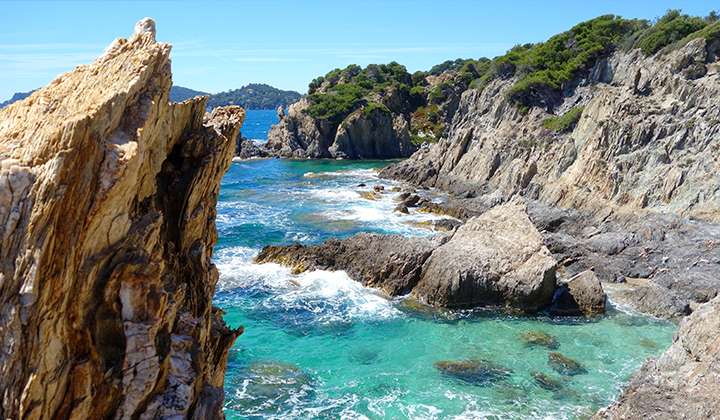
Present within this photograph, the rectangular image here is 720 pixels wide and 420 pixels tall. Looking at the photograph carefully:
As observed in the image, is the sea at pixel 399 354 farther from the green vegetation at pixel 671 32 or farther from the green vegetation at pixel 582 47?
the green vegetation at pixel 582 47

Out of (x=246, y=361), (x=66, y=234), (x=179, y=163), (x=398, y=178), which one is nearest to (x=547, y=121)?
(x=398, y=178)

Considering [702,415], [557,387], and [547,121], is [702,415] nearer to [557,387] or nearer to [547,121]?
[557,387]

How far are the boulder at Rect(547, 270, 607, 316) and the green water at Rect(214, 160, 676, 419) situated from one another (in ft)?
2.05

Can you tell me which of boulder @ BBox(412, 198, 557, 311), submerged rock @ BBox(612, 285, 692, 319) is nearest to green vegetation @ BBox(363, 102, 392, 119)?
boulder @ BBox(412, 198, 557, 311)

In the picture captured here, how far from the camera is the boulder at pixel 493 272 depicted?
70.9ft

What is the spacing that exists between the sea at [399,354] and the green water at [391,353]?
0.05m

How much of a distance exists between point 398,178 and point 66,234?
5398 centimetres

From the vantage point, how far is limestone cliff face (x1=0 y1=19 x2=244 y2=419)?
5164 millimetres

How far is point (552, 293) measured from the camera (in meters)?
22.1

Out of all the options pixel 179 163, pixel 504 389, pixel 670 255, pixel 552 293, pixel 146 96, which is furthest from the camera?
pixel 670 255

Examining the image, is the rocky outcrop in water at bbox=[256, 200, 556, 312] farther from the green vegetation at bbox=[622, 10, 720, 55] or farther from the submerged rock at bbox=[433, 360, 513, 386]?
the green vegetation at bbox=[622, 10, 720, 55]

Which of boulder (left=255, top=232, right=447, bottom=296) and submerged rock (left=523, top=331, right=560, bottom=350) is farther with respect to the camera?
boulder (left=255, top=232, right=447, bottom=296)

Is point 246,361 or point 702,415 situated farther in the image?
point 246,361

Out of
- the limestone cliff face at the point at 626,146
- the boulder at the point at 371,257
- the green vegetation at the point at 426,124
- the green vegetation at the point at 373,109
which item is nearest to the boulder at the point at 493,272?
the boulder at the point at 371,257
